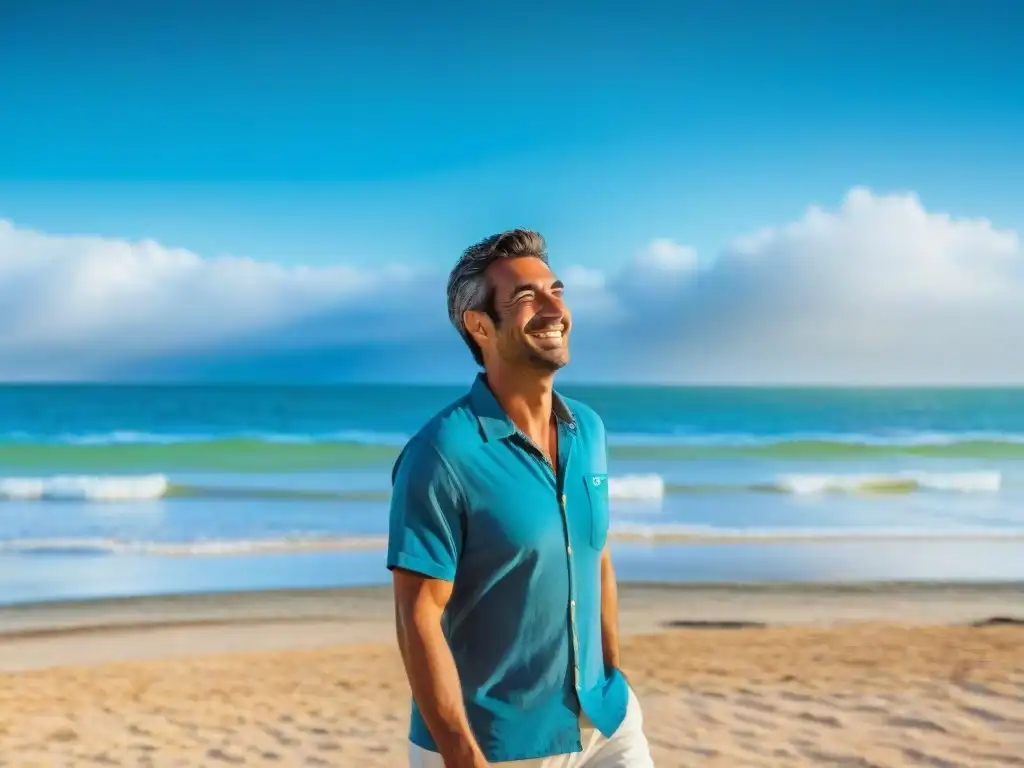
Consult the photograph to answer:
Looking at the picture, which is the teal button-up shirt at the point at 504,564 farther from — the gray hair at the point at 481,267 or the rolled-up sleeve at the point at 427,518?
the gray hair at the point at 481,267

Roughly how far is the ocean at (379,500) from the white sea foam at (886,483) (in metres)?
0.09

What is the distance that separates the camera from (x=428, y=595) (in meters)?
2.00

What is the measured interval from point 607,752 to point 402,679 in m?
5.47

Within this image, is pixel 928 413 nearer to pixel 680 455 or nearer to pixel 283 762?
pixel 680 455

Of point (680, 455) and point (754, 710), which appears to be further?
point (680, 455)

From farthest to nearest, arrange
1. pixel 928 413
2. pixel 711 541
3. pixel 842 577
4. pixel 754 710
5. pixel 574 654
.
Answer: pixel 928 413 < pixel 711 541 < pixel 842 577 < pixel 754 710 < pixel 574 654

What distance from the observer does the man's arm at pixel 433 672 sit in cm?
196

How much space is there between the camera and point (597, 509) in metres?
2.23

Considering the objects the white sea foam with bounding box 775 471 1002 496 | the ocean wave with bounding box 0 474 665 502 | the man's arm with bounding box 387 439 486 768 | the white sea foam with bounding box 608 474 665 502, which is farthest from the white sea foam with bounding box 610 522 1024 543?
the man's arm with bounding box 387 439 486 768

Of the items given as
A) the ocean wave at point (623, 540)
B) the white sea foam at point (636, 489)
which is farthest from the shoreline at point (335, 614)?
the white sea foam at point (636, 489)

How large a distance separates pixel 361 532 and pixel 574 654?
14381 mm

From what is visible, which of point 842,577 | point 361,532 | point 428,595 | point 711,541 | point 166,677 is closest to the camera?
point 428,595

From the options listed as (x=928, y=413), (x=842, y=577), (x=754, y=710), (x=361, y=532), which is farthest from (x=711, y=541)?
(x=928, y=413)

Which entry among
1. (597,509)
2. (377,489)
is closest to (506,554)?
(597,509)
